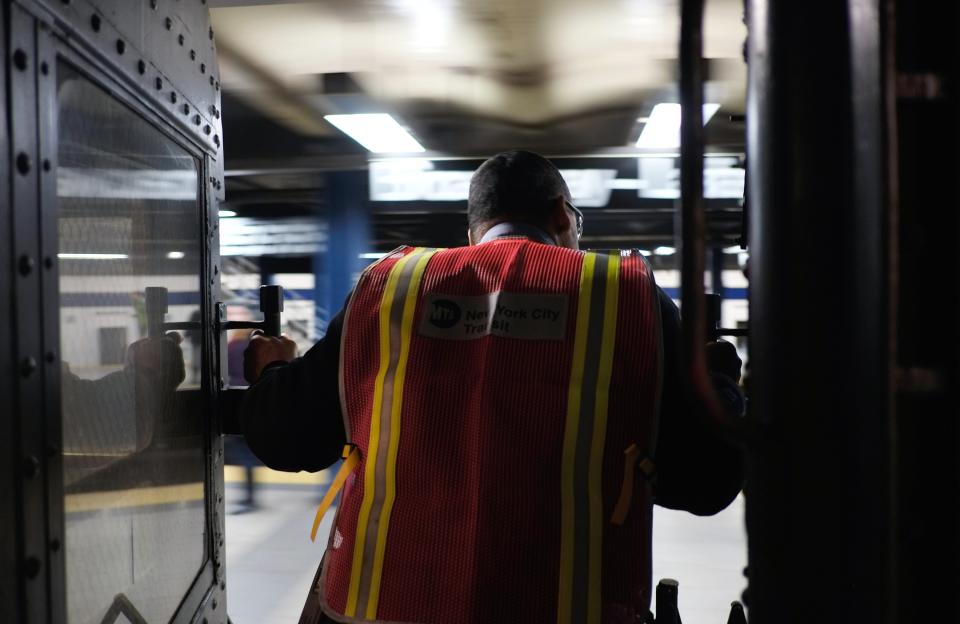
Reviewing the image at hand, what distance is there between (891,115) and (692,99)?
168 mm

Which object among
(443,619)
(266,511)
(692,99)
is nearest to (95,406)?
(443,619)

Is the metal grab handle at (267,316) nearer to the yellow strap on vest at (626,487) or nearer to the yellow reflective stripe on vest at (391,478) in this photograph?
the yellow reflective stripe on vest at (391,478)

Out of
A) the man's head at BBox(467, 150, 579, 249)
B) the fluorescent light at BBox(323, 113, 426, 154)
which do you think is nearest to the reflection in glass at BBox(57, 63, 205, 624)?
the man's head at BBox(467, 150, 579, 249)

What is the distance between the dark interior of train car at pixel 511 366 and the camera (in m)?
→ 0.66

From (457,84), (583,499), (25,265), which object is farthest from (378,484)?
(457,84)

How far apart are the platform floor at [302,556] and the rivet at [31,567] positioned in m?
3.19

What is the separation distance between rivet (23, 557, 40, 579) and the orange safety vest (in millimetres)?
419

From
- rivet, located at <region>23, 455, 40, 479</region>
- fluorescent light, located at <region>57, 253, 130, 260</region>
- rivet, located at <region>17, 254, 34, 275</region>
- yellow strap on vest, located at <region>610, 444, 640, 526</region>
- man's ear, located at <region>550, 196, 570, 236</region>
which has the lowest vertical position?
yellow strap on vest, located at <region>610, 444, 640, 526</region>

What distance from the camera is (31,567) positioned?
37.2 inches

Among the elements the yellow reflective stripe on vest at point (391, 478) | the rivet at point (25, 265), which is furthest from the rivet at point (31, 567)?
the yellow reflective stripe on vest at point (391, 478)

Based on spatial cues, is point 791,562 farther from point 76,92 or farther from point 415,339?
point 76,92

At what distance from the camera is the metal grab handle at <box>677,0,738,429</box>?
2.33ft

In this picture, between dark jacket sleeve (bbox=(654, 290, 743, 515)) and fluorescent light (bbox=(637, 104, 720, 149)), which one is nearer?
dark jacket sleeve (bbox=(654, 290, 743, 515))

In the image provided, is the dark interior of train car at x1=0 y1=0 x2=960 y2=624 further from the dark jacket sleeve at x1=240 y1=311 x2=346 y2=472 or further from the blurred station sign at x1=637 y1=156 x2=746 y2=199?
the blurred station sign at x1=637 y1=156 x2=746 y2=199
